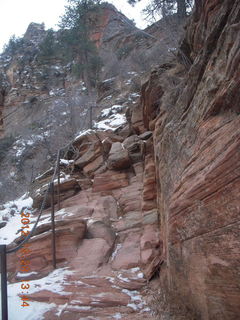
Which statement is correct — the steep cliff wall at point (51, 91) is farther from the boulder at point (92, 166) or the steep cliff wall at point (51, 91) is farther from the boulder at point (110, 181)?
the boulder at point (110, 181)

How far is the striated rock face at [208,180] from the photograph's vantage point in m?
3.20

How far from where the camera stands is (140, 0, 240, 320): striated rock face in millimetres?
3199

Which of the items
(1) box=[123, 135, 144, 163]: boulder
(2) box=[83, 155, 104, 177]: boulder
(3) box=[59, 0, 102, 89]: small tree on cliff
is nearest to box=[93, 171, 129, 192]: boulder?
(1) box=[123, 135, 144, 163]: boulder

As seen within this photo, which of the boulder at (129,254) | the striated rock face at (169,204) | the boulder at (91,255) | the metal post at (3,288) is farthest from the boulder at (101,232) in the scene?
the metal post at (3,288)

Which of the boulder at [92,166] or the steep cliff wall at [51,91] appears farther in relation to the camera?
the steep cliff wall at [51,91]

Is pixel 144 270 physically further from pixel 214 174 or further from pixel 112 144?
pixel 112 144

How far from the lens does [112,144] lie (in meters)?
10.0

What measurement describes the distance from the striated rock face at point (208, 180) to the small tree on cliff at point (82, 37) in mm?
19858

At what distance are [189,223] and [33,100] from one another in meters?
30.1

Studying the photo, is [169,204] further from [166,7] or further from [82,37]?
[82,37]

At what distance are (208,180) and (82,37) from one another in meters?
23.2

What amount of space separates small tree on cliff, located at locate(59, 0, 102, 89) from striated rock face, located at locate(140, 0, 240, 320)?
1986 cm

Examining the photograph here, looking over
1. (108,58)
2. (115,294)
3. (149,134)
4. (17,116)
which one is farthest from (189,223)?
(17,116)

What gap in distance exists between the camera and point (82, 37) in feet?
80.1
